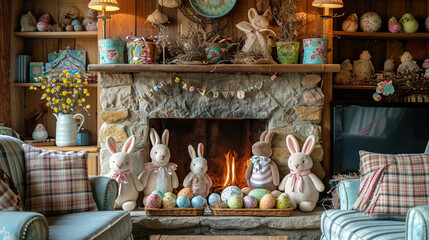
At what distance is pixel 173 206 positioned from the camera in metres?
3.57

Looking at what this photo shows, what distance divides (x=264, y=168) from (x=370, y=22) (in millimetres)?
1531

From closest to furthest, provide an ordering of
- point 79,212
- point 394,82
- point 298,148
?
point 79,212, point 298,148, point 394,82

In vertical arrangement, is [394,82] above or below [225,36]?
below

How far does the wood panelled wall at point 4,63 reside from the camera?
418 centimetres

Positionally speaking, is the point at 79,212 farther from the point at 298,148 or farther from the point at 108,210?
the point at 298,148

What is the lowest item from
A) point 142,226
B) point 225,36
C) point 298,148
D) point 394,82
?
point 142,226

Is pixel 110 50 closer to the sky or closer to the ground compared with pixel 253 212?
closer to the sky

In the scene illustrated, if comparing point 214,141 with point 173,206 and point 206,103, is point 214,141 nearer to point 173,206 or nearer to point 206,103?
point 206,103

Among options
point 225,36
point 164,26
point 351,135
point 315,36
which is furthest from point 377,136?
point 164,26

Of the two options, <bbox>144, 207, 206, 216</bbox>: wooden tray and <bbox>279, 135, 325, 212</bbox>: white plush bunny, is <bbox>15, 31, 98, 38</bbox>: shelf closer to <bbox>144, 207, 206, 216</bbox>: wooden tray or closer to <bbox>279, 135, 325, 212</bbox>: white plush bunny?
<bbox>144, 207, 206, 216</bbox>: wooden tray

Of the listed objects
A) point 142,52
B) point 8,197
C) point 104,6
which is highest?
point 104,6

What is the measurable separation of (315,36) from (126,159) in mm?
1664

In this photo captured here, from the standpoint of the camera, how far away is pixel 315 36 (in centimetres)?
394

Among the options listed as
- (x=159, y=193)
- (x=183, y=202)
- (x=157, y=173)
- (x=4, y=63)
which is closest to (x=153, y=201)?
(x=159, y=193)
